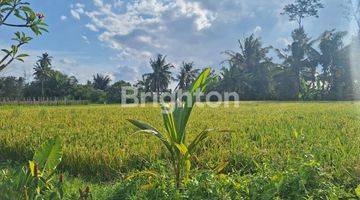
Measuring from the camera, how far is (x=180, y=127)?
3676mm

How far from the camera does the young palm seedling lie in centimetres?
361

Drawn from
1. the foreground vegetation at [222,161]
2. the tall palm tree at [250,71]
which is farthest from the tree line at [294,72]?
the foreground vegetation at [222,161]

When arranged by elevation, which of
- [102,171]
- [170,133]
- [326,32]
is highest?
[326,32]

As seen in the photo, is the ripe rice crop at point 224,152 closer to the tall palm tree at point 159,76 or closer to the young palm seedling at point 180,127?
the young palm seedling at point 180,127

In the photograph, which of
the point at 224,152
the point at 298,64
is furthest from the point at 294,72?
the point at 224,152

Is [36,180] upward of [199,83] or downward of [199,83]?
downward

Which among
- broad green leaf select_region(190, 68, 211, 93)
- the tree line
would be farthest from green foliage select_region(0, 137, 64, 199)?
the tree line

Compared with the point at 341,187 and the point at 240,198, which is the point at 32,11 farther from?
the point at 341,187

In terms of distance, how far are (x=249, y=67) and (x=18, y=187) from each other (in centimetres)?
3661

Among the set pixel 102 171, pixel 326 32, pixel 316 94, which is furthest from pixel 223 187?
pixel 326 32

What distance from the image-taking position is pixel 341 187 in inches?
142

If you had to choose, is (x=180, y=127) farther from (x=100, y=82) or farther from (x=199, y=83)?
(x=100, y=82)

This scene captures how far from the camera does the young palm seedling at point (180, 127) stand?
3.61m

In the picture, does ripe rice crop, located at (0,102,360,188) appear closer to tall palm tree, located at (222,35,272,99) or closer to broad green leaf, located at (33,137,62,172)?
broad green leaf, located at (33,137,62,172)
